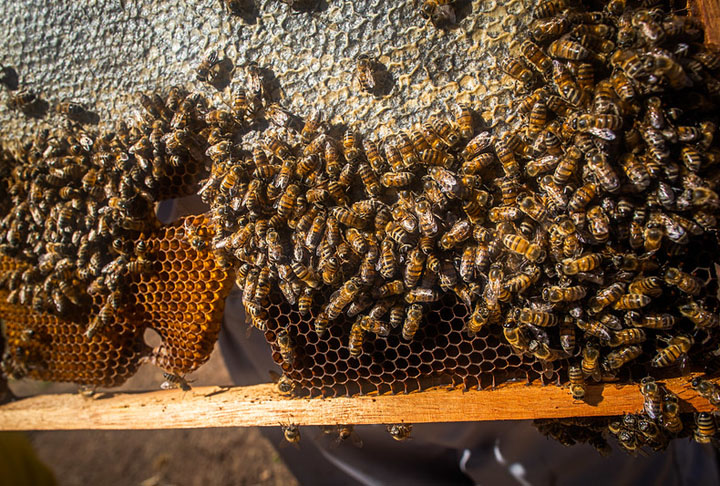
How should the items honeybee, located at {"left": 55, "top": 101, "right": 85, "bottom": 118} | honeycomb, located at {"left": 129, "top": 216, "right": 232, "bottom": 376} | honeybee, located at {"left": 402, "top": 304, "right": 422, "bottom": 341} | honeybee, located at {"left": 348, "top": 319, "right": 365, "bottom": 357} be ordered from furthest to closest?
honeybee, located at {"left": 55, "top": 101, "right": 85, "bottom": 118}, honeycomb, located at {"left": 129, "top": 216, "right": 232, "bottom": 376}, honeybee, located at {"left": 348, "top": 319, "right": 365, "bottom": 357}, honeybee, located at {"left": 402, "top": 304, "right": 422, "bottom": 341}

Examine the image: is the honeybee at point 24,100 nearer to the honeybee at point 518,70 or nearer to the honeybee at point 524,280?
the honeybee at point 518,70

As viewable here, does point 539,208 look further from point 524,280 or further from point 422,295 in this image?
point 422,295

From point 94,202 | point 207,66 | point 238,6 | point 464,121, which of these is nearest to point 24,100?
point 94,202

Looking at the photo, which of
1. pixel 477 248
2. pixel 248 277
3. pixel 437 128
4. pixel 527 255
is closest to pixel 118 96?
pixel 248 277

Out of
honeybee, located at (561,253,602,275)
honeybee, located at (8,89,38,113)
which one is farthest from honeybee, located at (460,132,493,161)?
honeybee, located at (8,89,38,113)

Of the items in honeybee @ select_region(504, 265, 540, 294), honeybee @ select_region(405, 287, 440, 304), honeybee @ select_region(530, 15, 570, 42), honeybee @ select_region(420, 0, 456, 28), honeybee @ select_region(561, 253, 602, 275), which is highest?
honeybee @ select_region(420, 0, 456, 28)

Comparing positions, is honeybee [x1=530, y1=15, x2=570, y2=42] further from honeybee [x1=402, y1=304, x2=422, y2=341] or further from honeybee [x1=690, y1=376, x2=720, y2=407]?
honeybee [x1=690, y1=376, x2=720, y2=407]

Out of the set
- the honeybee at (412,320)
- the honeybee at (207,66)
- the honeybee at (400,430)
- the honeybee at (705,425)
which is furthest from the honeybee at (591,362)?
the honeybee at (207,66)
